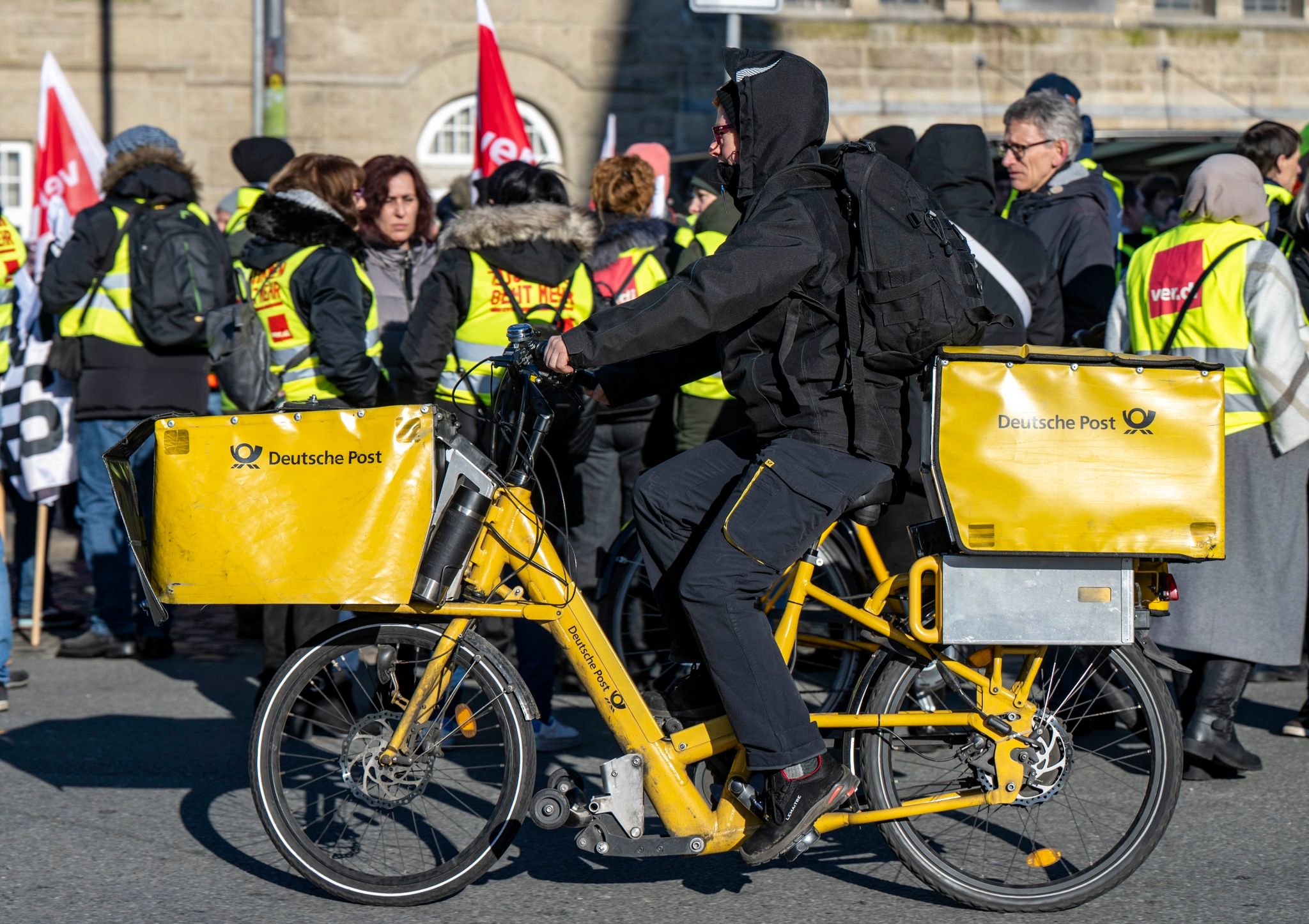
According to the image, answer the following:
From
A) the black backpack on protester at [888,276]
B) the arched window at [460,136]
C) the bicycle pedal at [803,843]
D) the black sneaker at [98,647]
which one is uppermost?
the arched window at [460,136]

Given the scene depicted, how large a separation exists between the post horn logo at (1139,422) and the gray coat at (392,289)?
372 centimetres

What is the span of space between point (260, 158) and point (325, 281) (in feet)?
8.29

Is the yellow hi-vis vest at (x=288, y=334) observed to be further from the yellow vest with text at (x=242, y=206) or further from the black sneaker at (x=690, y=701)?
the black sneaker at (x=690, y=701)

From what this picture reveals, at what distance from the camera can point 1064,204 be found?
6.27m

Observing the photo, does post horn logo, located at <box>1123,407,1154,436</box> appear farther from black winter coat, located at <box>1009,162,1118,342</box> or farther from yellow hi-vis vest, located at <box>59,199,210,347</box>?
yellow hi-vis vest, located at <box>59,199,210,347</box>

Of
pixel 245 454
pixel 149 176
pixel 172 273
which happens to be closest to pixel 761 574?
pixel 245 454

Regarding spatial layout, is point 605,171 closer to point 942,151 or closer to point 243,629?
point 942,151

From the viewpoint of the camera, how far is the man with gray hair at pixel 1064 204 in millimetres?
6180

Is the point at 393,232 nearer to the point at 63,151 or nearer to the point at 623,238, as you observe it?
the point at 623,238

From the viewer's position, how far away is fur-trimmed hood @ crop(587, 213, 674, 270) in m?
6.66

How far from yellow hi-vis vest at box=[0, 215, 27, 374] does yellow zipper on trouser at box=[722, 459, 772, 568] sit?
14.3ft

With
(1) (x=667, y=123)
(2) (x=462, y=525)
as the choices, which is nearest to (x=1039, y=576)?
(2) (x=462, y=525)

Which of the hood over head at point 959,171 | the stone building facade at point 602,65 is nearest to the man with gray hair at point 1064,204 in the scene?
the hood over head at point 959,171

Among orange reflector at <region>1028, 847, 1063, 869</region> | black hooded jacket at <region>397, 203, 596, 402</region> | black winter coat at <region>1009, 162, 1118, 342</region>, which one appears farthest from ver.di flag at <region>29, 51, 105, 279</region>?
orange reflector at <region>1028, 847, 1063, 869</region>
